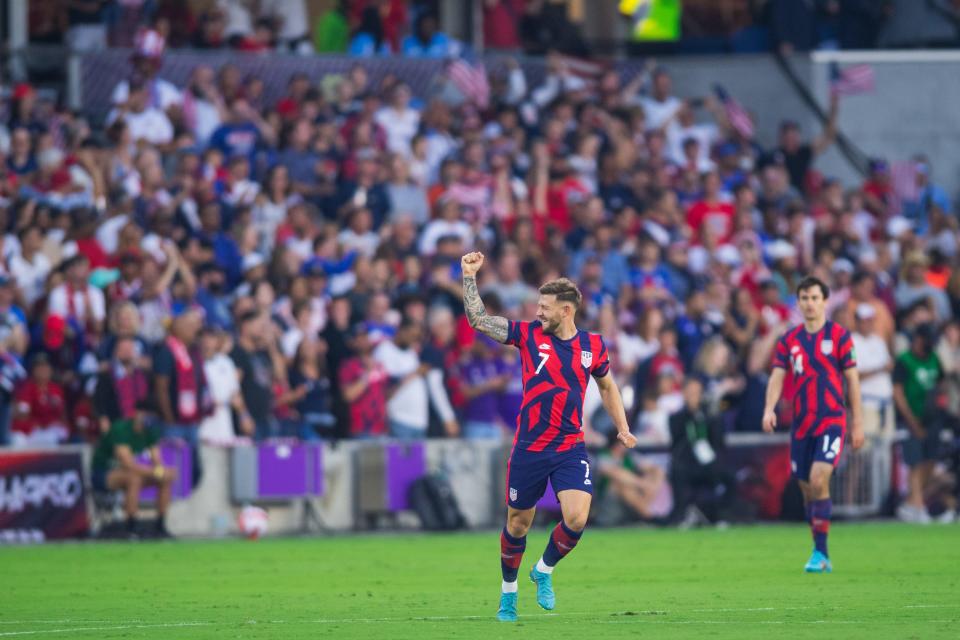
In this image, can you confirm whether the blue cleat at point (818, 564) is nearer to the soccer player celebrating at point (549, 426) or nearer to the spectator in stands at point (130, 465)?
the soccer player celebrating at point (549, 426)

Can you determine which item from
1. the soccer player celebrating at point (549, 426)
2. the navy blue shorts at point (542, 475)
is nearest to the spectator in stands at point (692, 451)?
the soccer player celebrating at point (549, 426)

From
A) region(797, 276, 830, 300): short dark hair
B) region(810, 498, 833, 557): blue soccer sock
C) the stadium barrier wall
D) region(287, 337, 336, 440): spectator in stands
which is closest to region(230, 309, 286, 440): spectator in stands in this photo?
region(287, 337, 336, 440): spectator in stands

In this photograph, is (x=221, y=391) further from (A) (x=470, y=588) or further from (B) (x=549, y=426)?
(B) (x=549, y=426)

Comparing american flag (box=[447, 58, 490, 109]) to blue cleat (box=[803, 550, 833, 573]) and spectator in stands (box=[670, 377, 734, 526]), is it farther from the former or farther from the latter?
blue cleat (box=[803, 550, 833, 573])

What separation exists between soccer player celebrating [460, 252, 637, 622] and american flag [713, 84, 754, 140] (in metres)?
18.4

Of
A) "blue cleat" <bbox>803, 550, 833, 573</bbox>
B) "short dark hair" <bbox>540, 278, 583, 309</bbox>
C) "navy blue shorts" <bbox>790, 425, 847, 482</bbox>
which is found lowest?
"blue cleat" <bbox>803, 550, 833, 573</bbox>

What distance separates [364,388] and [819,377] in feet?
24.0

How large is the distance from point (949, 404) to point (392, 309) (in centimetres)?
718

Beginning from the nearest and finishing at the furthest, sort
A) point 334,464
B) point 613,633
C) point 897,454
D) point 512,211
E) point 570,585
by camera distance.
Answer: point 613,633 < point 570,585 < point 334,464 < point 897,454 < point 512,211

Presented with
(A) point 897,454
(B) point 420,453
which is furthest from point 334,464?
(A) point 897,454

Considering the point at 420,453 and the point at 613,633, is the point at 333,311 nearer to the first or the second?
the point at 420,453

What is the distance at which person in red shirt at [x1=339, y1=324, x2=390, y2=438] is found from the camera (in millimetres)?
22031

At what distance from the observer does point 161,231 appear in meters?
22.3

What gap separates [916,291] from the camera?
86.0 feet
